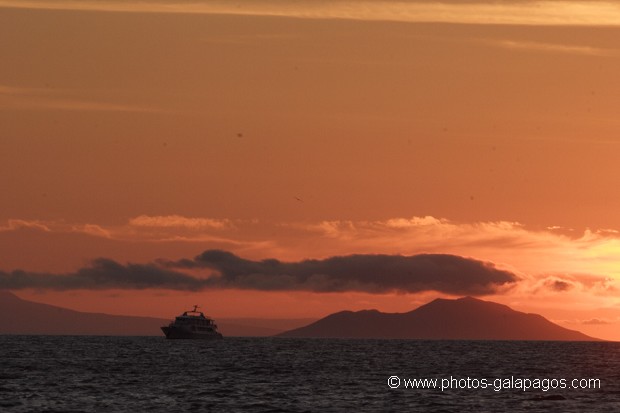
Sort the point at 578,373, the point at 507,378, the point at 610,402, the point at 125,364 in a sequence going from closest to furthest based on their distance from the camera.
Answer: the point at 610,402 → the point at 507,378 → the point at 578,373 → the point at 125,364

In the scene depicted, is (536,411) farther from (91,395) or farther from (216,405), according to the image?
(91,395)

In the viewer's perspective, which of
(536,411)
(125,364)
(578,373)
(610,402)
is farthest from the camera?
(125,364)

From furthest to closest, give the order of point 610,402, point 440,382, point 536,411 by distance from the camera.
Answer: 1. point 440,382
2. point 610,402
3. point 536,411

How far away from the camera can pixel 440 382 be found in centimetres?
14338

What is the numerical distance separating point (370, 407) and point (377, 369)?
70549mm

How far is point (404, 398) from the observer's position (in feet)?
381

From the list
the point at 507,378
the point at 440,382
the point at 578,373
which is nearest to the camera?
the point at 440,382

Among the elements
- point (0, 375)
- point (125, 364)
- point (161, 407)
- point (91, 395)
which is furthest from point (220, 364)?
point (161, 407)

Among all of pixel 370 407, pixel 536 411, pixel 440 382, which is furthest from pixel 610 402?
pixel 440 382

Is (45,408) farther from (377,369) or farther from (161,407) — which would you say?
(377,369)

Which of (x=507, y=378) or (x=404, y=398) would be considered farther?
(x=507, y=378)

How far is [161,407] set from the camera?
107188mm

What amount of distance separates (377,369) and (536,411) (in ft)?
248

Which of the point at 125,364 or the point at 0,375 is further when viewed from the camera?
the point at 125,364
